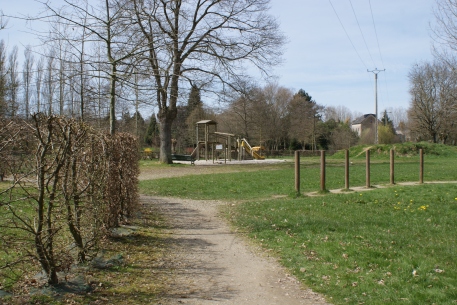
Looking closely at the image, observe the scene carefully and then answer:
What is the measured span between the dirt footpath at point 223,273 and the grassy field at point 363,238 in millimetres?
289

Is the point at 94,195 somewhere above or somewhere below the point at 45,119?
below

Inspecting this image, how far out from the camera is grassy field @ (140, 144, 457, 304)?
5.37 m

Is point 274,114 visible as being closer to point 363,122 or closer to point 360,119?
point 363,122

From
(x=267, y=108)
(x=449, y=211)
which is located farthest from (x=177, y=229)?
(x=267, y=108)

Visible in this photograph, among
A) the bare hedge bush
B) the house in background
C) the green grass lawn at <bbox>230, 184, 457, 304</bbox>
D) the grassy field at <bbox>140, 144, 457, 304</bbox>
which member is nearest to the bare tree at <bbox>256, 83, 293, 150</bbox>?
the house in background

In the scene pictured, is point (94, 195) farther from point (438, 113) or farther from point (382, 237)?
point (438, 113)

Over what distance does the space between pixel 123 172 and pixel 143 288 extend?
3586 mm

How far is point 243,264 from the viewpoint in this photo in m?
6.65

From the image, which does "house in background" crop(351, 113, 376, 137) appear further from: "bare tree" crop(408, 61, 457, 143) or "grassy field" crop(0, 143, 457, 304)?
"grassy field" crop(0, 143, 457, 304)

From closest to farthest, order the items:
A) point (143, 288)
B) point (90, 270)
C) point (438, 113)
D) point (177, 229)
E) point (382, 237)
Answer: point (143, 288) → point (90, 270) → point (382, 237) → point (177, 229) → point (438, 113)

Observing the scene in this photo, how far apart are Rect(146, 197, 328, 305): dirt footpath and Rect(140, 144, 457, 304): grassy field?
0.29 meters

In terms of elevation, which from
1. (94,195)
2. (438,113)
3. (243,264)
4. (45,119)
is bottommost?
(243,264)

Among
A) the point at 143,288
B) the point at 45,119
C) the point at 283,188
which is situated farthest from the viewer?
the point at 283,188

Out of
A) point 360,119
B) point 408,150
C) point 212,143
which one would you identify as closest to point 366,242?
point 212,143
